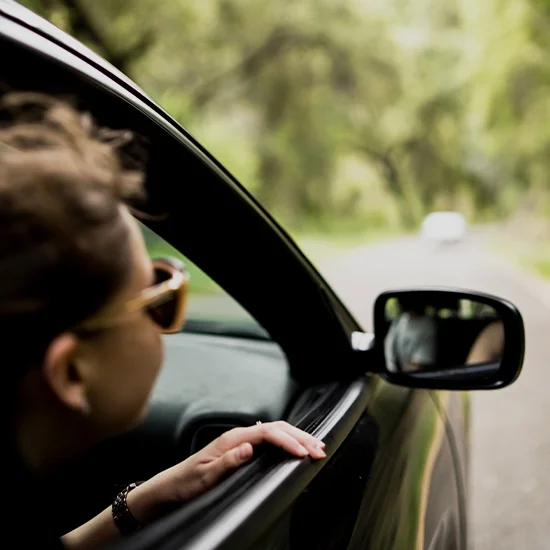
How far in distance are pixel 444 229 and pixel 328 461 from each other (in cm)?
3428

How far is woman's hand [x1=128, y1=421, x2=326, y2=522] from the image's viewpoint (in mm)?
1336

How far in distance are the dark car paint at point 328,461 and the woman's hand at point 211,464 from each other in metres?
0.03

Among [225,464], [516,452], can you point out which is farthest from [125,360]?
[516,452]

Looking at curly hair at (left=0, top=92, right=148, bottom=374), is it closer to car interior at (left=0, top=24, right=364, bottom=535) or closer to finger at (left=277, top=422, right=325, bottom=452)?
car interior at (left=0, top=24, right=364, bottom=535)

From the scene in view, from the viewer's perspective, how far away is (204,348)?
2.45 meters

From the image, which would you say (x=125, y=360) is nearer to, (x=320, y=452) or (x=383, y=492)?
(x=320, y=452)

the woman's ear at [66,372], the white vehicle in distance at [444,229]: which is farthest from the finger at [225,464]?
the white vehicle in distance at [444,229]

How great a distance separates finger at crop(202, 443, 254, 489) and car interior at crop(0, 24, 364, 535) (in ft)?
1.02

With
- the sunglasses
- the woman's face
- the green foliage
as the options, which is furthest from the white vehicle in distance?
the woman's face

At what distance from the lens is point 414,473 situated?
171 cm

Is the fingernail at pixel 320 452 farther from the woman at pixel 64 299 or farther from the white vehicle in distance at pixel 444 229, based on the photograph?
the white vehicle in distance at pixel 444 229

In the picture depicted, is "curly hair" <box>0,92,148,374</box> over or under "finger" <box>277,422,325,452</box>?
over

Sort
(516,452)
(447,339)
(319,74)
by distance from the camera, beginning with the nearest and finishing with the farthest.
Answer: (447,339)
(516,452)
(319,74)

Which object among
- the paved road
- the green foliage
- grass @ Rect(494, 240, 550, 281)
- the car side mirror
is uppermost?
the green foliage
